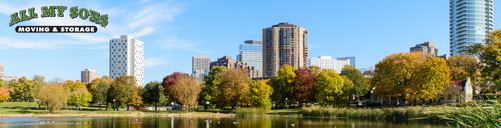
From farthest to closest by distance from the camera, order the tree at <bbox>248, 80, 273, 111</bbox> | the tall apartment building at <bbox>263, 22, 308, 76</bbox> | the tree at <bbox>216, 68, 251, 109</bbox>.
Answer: the tall apartment building at <bbox>263, 22, 308, 76</bbox>
the tree at <bbox>216, 68, 251, 109</bbox>
the tree at <bbox>248, 80, 273, 111</bbox>

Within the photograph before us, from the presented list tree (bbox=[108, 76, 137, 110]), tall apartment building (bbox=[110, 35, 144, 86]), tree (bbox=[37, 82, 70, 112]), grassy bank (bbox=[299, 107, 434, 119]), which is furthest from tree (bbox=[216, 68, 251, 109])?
tall apartment building (bbox=[110, 35, 144, 86])

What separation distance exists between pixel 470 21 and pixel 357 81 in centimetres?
13707

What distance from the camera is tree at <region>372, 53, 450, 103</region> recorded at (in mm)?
53938

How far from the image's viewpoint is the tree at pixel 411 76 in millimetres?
53938

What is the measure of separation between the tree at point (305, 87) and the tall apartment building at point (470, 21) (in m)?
141

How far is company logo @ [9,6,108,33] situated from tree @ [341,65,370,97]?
54.0m

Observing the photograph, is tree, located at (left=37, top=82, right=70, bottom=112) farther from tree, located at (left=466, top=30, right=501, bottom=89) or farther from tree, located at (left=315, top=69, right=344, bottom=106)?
tree, located at (left=466, top=30, right=501, bottom=89)

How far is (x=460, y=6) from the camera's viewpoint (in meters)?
179

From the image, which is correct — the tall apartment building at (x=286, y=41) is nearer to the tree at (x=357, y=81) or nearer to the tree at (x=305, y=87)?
the tree at (x=357, y=81)

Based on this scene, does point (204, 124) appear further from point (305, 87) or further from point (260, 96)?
point (305, 87)

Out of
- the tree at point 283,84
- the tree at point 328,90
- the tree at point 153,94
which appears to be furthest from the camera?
the tree at point 153,94

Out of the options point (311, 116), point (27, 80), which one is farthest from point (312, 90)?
point (27, 80)

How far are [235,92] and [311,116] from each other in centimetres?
1492

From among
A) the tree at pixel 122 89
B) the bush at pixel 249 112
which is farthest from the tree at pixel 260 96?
the tree at pixel 122 89
